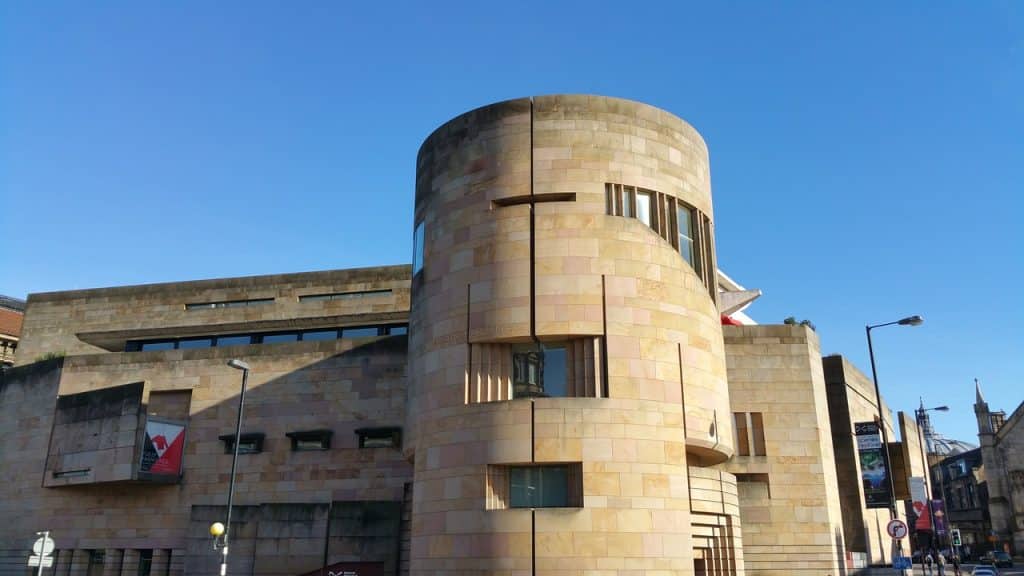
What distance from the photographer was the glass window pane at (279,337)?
44688 mm

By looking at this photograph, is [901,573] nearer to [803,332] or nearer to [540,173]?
[803,332]

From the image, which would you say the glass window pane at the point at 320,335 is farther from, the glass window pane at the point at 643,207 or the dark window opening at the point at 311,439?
the glass window pane at the point at 643,207

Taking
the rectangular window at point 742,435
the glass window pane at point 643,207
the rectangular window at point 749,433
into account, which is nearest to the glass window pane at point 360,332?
the rectangular window at point 742,435

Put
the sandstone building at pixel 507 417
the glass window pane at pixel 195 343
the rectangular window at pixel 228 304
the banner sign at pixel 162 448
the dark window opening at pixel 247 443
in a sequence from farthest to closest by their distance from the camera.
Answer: the rectangular window at pixel 228 304 → the glass window pane at pixel 195 343 → the dark window opening at pixel 247 443 → the banner sign at pixel 162 448 → the sandstone building at pixel 507 417

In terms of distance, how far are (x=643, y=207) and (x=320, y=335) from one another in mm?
24255

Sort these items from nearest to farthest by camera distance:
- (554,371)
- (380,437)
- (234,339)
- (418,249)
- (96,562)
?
(554,371), (418,249), (380,437), (96,562), (234,339)

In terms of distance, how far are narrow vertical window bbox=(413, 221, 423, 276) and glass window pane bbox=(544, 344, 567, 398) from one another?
6133 mm

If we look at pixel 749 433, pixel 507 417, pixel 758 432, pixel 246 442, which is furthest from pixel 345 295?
pixel 507 417

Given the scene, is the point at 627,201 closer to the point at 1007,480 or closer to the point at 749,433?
the point at 749,433

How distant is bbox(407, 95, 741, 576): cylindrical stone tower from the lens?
73.7 feet

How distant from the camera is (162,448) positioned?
35.4 metres

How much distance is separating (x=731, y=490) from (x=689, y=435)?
404 cm

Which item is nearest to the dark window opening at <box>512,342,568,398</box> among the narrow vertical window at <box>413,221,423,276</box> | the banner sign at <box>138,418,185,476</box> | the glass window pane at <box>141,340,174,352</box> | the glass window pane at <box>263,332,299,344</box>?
the narrow vertical window at <box>413,221,423,276</box>

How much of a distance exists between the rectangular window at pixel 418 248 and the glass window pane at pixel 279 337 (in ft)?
60.1
